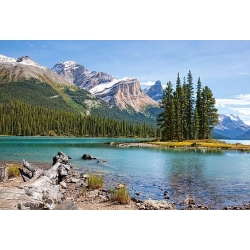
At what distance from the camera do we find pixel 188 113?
263 ft

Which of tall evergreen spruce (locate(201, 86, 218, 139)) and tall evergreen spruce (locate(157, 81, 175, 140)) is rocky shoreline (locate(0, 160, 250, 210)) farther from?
tall evergreen spruce (locate(201, 86, 218, 139))

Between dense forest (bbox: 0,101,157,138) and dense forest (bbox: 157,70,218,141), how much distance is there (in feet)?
267

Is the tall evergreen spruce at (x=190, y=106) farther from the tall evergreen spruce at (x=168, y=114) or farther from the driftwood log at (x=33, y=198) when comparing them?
the driftwood log at (x=33, y=198)

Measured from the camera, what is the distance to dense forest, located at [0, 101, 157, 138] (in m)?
152

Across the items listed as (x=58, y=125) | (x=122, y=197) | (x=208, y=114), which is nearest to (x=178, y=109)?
(x=208, y=114)

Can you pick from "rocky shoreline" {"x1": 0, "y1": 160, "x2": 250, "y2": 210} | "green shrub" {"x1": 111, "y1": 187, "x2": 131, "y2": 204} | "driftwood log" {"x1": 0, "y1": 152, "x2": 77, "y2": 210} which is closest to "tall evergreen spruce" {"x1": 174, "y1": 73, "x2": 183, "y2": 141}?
"rocky shoreline" {"x1": 0, "y1": 160, "x2": 250, "y2": 210}

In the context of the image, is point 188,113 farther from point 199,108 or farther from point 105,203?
point 105,203

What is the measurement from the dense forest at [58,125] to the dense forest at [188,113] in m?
81.4

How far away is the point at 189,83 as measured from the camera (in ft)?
274

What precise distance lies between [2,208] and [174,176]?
16437 millimetres
